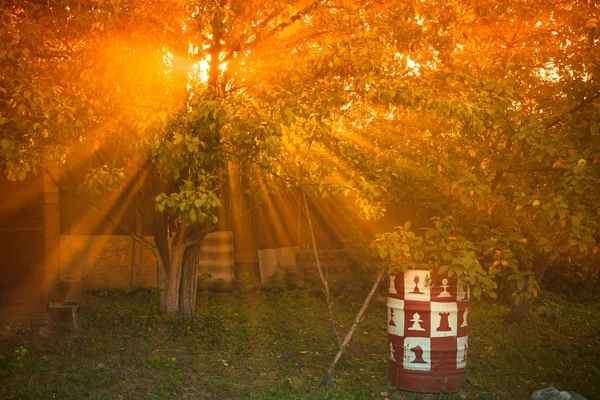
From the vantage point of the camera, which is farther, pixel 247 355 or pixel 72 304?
pixel 72 304

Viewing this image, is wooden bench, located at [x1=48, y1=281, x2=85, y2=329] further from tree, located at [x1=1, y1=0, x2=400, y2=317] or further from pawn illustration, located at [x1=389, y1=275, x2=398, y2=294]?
pawn illustration, located at [x1=389, y1=275, x2=398, y2=294]

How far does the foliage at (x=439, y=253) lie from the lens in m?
5.46

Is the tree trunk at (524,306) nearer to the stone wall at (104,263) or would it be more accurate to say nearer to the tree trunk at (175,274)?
the tree trunk at (175,274)

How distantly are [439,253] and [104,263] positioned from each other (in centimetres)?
666

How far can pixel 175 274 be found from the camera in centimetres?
810

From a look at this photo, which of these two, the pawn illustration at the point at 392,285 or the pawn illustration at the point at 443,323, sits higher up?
the pawn illustration at the point at 392,285

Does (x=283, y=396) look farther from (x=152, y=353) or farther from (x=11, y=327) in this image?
(x=11, y=327)

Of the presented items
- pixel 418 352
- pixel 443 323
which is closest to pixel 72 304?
pixel 418 352

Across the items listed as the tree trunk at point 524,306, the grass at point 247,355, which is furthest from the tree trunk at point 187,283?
the tree trunk at point 524,306

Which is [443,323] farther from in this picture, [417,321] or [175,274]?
[175,274]

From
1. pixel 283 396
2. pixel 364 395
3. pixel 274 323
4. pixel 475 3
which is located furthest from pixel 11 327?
pixel 475 3

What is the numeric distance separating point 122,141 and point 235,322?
9.83 feet

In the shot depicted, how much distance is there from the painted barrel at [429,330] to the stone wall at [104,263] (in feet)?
18.8

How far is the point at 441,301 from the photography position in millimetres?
5695
